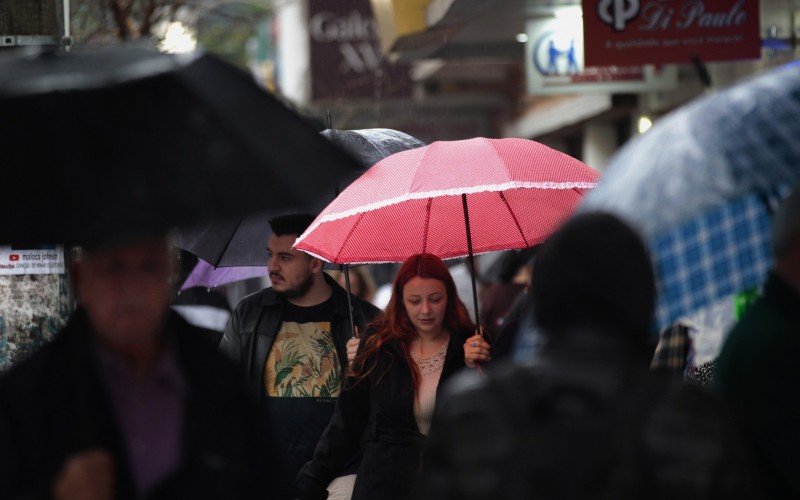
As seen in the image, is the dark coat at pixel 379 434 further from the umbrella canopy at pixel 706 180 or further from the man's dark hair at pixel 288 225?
the umbrella canopy at pixel 706 180

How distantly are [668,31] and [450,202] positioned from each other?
3.90 meters

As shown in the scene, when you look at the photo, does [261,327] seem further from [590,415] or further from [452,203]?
[590,415]

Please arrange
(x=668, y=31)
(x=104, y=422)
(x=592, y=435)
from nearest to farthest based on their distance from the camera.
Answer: (x=592, y=435) < (x=104, y=422) < (x=668, y=31)

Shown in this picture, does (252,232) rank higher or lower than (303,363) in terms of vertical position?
higher

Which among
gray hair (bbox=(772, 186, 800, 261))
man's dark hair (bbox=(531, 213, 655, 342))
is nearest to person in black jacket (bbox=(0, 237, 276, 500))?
man's dark hair (bbox=(531, 213, 655, 342))

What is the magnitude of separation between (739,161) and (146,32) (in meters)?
10.5

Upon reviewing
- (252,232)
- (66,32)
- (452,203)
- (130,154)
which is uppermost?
(66,32)

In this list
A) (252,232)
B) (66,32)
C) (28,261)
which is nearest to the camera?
(28,261)

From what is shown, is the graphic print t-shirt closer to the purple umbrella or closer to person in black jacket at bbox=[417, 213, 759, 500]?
the purple umbrella

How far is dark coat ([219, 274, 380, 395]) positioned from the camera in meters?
8.03

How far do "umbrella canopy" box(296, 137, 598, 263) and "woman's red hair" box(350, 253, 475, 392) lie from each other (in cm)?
37

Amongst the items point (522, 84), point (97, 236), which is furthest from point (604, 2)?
point (522, 84)

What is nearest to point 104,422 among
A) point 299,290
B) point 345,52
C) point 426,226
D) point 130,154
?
point 130,154

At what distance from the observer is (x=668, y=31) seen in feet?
38.0
